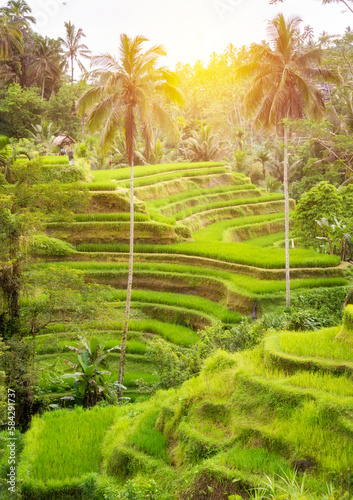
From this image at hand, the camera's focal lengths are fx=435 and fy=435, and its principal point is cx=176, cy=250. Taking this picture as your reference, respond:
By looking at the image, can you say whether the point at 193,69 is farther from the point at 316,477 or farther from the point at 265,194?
the point at 316,477

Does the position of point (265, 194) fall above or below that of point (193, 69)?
below

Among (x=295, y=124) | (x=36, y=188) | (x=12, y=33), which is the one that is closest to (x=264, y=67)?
(x=295, y=124)

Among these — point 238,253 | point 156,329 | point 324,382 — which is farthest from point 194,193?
point 324,382

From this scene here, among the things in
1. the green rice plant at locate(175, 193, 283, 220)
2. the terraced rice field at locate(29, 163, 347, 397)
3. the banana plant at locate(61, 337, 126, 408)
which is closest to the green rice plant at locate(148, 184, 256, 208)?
the terraced rice field at locate(29, 163, 347, 397)

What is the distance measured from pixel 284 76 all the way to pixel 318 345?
346 inches

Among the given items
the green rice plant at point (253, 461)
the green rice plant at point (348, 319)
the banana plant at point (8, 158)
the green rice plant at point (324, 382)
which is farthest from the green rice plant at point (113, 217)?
the green rice plant at point (253, 461)

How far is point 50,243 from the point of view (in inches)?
643

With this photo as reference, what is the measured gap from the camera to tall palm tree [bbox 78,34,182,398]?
38.0 ft

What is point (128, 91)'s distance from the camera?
11781 millimetres

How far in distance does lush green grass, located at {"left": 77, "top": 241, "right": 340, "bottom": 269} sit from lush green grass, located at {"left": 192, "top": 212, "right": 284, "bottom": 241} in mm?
2488

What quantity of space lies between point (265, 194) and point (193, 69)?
29233mm

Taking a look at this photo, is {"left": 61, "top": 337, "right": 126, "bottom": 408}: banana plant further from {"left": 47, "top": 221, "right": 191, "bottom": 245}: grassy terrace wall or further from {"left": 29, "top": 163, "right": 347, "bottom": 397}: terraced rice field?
{"left": 47, "top": 221, "right": 191, "bottom": 245}: grassy terrace wall

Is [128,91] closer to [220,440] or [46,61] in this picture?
[220,440]

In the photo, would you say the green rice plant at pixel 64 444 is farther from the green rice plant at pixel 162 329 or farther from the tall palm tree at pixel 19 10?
the tall palm tree at pixel 19 10
